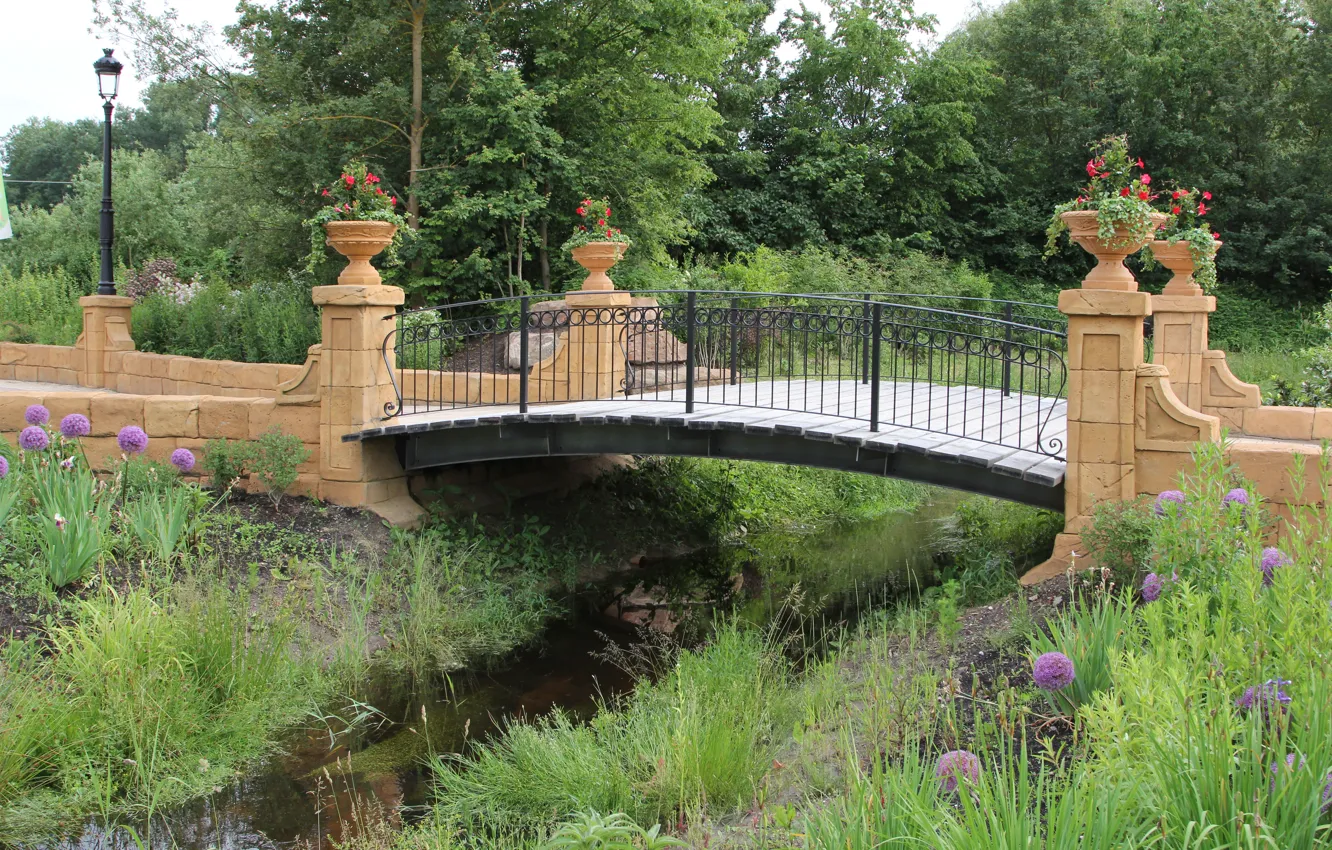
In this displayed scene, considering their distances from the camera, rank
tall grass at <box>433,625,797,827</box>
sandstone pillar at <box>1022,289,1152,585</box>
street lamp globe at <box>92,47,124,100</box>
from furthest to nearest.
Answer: street lamp globe at <box>92,47,124,100</box>
sandstone pillar at <box>1022,289,1152,585</box>
tall grass at <box>433,625,797,827</box>

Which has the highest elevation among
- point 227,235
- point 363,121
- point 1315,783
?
point 363,121

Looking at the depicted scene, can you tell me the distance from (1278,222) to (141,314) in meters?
21.2

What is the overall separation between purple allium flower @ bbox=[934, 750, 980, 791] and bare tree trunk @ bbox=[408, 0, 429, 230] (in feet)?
40.4

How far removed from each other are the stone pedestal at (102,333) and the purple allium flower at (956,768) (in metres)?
14.6

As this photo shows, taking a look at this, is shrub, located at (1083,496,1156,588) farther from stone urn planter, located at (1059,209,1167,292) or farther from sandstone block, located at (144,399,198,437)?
sandstone block, located at (144,399,198,437)

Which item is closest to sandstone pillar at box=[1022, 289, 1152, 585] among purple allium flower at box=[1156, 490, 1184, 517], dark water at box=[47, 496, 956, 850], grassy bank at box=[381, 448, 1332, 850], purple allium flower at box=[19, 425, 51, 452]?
grassy bank at box=[381, 448, 1332, 850]

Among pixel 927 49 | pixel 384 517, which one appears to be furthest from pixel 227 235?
pixel 927 49

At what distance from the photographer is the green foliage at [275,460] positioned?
9.42 m

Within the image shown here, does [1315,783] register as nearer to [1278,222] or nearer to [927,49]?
[1278,222]

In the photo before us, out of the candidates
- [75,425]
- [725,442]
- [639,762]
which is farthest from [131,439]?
[639,762]

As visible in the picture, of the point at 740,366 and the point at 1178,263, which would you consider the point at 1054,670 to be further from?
the point at 740,366

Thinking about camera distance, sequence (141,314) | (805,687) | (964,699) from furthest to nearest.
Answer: (141,314) < (805,687) < (964,699)

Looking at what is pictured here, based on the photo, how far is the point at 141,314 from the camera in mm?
16531

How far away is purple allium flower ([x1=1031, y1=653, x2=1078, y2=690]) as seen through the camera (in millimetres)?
3742
